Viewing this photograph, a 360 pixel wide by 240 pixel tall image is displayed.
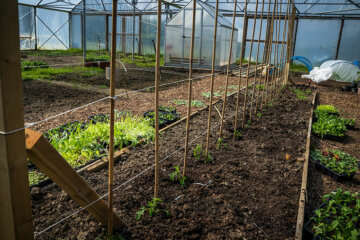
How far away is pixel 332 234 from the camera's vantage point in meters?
1.99

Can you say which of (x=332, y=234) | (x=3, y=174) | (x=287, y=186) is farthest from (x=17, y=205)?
(x=287, y=186)

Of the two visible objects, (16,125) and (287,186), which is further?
(287,186)

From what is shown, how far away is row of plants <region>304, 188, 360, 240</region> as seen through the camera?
1.85 m

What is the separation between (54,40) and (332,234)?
17068 mm

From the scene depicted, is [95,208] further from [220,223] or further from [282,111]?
[282,111]

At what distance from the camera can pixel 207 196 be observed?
2.25 m

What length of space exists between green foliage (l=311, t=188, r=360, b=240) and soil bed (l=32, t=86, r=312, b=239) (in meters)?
0.19

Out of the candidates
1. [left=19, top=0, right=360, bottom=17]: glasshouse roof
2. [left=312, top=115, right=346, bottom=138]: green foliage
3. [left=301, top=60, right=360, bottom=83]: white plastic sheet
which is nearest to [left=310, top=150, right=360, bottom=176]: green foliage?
[left=312, top=115, right=346, bottom=138]: green foliage

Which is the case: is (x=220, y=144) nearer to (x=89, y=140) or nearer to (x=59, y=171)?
(x=89, y=140)

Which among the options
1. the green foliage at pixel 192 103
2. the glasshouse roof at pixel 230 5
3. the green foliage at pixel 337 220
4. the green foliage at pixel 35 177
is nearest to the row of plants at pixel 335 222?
the green foliage at pixel 337 220

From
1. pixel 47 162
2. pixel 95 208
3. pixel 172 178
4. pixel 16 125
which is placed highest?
pixel 16 125

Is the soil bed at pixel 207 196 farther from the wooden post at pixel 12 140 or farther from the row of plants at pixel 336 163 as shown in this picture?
the wooden post at pixel 12 140

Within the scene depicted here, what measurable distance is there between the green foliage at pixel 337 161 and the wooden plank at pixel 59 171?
2.56 m

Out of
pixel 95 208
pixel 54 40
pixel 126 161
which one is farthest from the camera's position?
pixel 54 40
